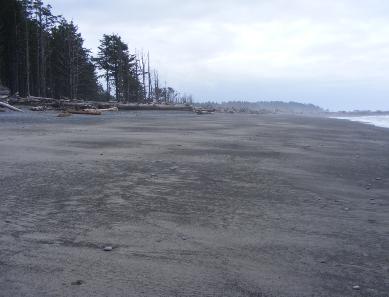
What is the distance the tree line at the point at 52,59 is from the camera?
1741 inches

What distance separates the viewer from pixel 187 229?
429cm

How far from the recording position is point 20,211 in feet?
15.1

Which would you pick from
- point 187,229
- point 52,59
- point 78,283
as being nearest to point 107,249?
point 78,283

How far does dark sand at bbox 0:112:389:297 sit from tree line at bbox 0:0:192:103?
38.5 metres

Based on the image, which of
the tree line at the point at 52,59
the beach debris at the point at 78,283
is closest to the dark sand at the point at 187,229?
the beach debris at the point at 78,283

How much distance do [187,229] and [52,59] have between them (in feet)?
189

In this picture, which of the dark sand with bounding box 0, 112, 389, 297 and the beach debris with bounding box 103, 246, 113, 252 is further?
the beach debris with bounding box 103, 246, 113, 252

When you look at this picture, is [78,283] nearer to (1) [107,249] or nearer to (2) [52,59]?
(1) [107,249]

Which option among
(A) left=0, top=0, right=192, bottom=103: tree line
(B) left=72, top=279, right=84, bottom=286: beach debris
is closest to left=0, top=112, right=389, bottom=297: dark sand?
(B) left=72, top=279, right=84, bottom=286: beach debris

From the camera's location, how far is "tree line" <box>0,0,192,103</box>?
44.2 meters

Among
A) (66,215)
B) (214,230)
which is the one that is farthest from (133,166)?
(214,230)

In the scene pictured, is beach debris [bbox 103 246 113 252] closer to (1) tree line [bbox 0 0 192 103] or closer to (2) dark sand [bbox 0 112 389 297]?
(2) dark sand [bbox 0 112 389 297]

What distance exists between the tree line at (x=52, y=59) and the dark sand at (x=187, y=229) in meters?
38.5

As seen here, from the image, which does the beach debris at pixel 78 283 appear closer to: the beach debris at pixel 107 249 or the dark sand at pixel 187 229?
the dark sand at pixel 187 229
